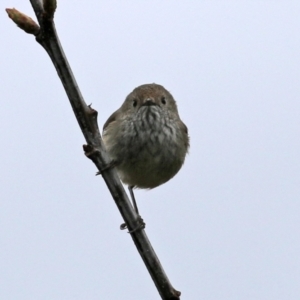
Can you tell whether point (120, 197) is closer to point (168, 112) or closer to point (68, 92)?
point (68, 92)

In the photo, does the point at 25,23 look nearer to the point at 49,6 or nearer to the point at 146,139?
the point at 49,6

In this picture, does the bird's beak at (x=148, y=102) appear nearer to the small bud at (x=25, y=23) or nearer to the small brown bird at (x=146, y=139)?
the small brown bird at (x=146, y=139)

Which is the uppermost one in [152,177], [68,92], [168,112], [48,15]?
[168,112]

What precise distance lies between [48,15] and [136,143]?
2530mm

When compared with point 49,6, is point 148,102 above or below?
above

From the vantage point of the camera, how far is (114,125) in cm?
570

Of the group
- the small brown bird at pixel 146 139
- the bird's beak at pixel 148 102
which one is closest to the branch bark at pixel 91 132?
the small brown bird at pixel 146 139

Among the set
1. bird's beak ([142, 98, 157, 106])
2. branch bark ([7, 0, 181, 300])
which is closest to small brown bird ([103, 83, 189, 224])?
bird's beak ([142, 98, 157, 106])

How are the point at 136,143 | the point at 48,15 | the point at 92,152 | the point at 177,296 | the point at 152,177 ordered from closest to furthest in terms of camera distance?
the point at 48,15 < the point at 92,152 < the point at 177,296 < the point at 136,143 < the point at 152,177

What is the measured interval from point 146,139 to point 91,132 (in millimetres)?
2161

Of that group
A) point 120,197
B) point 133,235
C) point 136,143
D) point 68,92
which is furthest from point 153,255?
point 136,143

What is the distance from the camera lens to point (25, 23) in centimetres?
293

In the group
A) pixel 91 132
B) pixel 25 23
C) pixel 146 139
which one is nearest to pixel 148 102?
pixel 146 139

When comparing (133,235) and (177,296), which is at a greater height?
(133,235)
